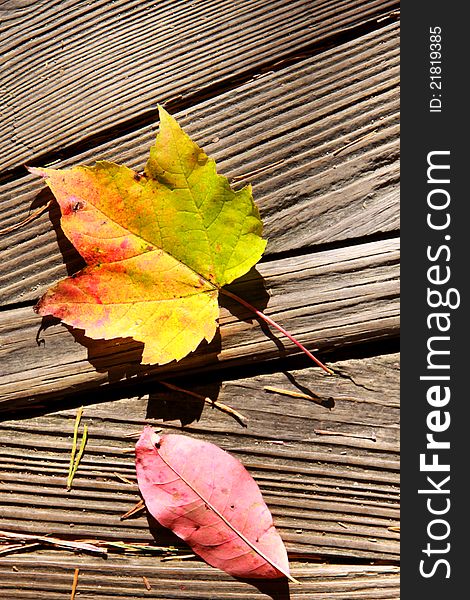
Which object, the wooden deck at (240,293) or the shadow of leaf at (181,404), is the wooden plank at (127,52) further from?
the shadow of leaf at (181,404)

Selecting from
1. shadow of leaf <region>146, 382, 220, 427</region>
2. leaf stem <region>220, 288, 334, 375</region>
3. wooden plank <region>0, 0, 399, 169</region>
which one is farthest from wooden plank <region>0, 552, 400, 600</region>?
wooden plank <region>0, 0, 399, 169</region>

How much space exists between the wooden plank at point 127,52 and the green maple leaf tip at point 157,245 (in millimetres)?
204

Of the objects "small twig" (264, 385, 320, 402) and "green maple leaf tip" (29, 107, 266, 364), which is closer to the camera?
"green maple leaf tip" (29, 107, 266, 364)

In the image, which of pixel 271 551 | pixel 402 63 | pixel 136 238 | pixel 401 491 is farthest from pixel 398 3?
pixel 271 551

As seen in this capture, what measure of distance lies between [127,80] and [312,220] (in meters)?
0.46

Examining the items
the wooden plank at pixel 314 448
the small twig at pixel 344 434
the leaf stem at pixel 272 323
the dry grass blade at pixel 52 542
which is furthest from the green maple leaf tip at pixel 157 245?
the dry grass blade at pixel 52 542

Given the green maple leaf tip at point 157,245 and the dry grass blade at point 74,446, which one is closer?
the green maple leaf tip at point 157,245

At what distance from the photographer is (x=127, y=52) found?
1.31 meters

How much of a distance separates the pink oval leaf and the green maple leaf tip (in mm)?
184

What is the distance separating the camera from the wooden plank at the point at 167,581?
4.08 feet

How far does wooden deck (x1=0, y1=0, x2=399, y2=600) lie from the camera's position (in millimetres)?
1249

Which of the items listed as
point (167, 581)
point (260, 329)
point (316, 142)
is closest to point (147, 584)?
point (167, 581)

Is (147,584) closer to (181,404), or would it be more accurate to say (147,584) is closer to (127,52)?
(181,404)

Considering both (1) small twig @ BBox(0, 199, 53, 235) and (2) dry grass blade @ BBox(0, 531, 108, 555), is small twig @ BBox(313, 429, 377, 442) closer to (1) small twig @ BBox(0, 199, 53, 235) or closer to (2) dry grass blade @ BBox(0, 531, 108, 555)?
(2) dry grass blade @ BBox(0, 531, 108, 555)
